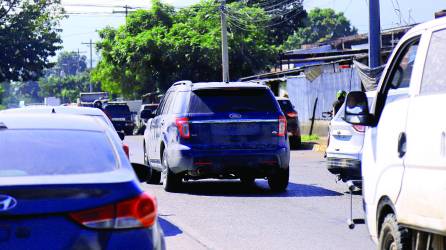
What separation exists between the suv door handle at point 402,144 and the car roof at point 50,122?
2142mm

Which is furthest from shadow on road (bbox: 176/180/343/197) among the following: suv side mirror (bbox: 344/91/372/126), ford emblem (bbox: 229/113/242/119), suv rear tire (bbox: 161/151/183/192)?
suv side mirror (bbox: 344/91/372/126)

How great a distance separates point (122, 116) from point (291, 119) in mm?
23595

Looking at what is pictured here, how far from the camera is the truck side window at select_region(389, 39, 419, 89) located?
279 inches

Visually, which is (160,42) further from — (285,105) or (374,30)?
(374,30)

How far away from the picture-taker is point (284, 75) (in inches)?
1646

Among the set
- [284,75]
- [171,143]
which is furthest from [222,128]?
[284,75]

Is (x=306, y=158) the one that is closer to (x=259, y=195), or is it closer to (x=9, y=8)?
(x=259, y=195)

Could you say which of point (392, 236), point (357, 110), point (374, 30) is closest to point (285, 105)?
point (374, 30)

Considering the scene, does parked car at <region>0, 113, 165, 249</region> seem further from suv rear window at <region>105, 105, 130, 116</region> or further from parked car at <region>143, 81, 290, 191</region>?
suv rear window at <region>105, 105, 130, 116</region>

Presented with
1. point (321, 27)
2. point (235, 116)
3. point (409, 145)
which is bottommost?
point (235, 116)

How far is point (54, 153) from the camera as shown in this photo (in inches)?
239

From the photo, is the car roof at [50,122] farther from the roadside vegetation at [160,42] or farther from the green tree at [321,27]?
the green tree at [321,27]

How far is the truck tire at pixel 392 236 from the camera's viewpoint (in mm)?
6613

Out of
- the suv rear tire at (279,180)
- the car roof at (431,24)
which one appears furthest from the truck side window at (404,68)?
the suv rear tire at (279,180)
